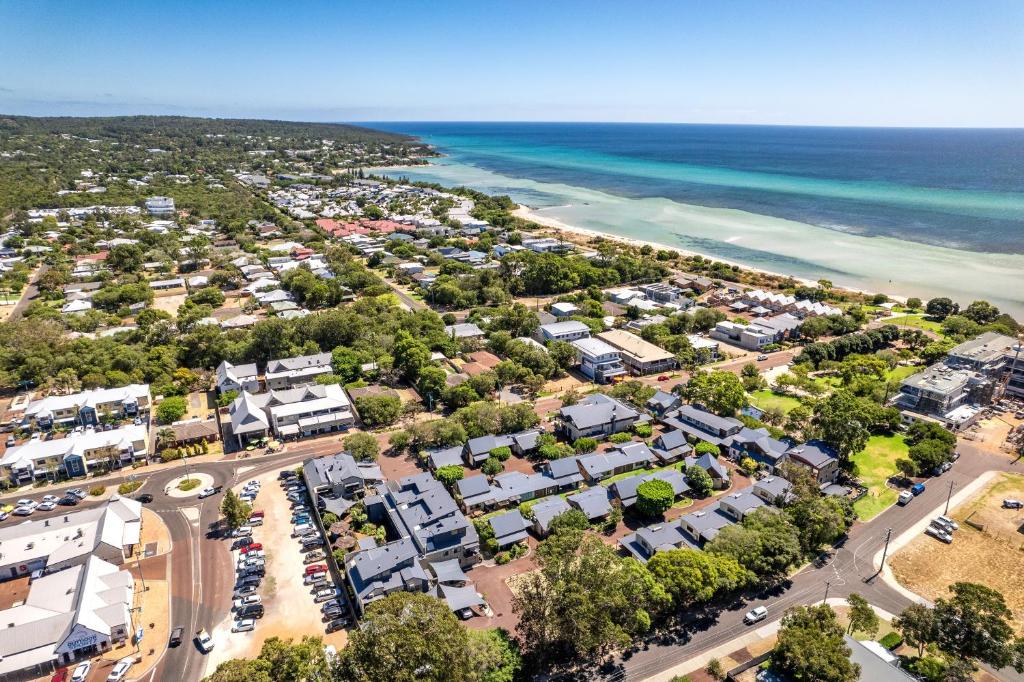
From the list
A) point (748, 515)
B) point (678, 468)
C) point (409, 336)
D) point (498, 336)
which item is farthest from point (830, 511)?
point (409, 336)

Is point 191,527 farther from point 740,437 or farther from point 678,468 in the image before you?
point 740,437

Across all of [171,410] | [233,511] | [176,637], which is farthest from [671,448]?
[171,410]

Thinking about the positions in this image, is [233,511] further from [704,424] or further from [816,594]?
[704,424]

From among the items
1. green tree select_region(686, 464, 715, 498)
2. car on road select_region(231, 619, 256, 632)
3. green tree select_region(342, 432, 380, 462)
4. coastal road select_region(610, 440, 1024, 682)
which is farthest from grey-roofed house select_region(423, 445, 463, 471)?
coastal road select_region(610, 440, 1024, 682)

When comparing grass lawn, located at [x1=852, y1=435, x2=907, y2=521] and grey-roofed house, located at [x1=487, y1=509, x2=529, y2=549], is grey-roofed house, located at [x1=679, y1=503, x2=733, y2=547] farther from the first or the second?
grass lawn, located at [x1=852, y1=435, x2=907, y2=521]

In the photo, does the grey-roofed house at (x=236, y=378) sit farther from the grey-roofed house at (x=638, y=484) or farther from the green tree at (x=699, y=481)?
the green tree at (x=699, y=481)

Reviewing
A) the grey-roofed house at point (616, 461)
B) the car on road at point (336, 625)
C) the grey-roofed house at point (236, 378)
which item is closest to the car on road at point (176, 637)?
the car on road at point (336, 625)
